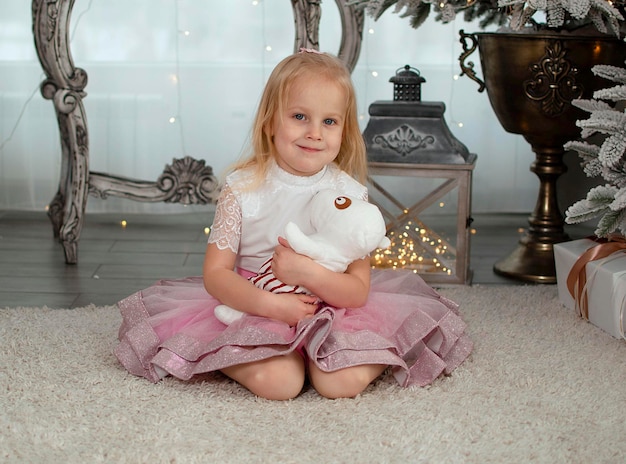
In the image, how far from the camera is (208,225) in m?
3.12

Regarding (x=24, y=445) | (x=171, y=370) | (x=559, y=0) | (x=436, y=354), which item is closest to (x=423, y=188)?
(x=559, y=0)

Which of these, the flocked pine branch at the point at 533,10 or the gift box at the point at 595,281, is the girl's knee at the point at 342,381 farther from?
the flocked pine branch at the point at 533,10

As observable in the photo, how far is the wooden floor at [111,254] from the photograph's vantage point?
7.42 feet

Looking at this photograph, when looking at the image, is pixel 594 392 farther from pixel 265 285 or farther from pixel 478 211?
pixel 478 211

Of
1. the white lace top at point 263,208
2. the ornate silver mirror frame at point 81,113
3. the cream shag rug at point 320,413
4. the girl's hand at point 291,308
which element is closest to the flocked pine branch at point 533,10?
the ornate silver mirror frame at point 81,113

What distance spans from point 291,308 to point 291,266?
74 millimetres

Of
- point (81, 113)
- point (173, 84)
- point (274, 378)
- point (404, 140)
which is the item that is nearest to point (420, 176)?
point (404, 140)

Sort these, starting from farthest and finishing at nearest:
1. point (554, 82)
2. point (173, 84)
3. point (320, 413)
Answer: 1. point (173, 84)
2. point (554, 82)
3. point (320, 413)

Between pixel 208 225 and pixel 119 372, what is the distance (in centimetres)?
151

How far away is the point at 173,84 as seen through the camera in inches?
123

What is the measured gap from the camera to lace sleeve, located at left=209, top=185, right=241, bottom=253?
1.68 metres

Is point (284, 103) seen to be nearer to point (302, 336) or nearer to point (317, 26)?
point (302, 336)

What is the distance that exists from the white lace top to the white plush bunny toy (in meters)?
0.10

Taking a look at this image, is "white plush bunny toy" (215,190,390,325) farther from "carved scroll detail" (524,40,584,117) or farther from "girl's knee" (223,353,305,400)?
"carved scroll detail" (524,40,584,117)
